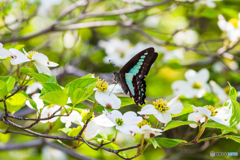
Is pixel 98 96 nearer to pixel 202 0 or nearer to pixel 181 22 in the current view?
pixel 202 0

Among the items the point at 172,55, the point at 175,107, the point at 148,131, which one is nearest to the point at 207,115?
the point at 175,107

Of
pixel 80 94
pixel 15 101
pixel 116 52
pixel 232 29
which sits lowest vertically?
pixel 116 52

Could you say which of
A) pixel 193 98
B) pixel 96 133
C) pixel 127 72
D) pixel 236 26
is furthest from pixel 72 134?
pixel 236 26

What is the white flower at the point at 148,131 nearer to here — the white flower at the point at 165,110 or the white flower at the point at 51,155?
the white flower at the point at 165,110

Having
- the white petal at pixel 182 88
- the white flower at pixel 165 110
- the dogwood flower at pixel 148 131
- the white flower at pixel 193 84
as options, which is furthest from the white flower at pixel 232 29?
the dogwood flower at pixel 148 131

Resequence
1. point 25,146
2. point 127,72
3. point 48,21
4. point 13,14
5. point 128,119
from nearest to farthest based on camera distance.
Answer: point 128,119 → point 127,72 → point 25,146 → point 13,14 → point 48,21

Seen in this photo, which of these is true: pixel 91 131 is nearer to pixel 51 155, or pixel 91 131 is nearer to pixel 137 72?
pixel 137 72
